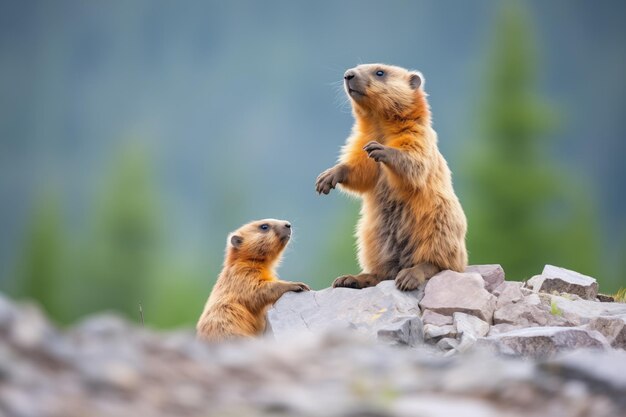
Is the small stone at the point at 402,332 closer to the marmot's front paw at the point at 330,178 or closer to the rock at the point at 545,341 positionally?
the rock at the point at 545,341

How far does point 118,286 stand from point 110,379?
47415mm

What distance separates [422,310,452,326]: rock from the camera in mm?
10898

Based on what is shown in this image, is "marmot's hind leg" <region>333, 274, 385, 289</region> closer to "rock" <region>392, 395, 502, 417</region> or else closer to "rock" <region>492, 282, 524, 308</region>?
"rock" <region>492, 282, 524, 308</region>

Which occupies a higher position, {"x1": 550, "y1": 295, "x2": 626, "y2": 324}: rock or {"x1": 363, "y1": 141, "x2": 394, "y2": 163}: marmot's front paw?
{"x1": 363, "y1": 141, "x2": 394, "y2": 163}: marmot's front paw

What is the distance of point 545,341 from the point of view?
9.80 m

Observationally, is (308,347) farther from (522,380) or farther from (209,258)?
(209,258)

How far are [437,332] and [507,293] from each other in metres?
1.45

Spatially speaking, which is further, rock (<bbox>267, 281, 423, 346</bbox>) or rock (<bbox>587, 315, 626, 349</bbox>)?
rock (<bbox>267, 281, 423, 346</bbox>)

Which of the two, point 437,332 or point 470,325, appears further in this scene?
point 470,325

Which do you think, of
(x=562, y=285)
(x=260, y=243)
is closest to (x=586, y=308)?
(x=562, y=285)

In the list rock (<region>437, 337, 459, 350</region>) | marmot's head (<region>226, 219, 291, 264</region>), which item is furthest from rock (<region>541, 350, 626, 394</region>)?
marmot's head (<region>226, 219, 291, 264</region>)

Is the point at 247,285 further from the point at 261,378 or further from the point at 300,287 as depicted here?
the point at 261,378

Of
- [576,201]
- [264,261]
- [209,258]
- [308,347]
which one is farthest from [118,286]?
[308,347]

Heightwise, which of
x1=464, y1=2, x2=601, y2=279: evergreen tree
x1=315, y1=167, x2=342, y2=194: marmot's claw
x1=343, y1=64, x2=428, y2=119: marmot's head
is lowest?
x1=464, y1=2, x2=601, y2=279: evergreen tree
